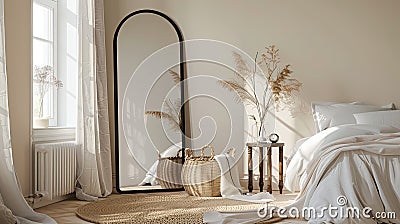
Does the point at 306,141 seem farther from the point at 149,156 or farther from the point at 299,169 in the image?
the point at 149,156

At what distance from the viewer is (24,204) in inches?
169

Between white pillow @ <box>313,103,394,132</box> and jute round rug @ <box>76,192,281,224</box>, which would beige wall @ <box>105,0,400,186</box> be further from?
jute round rug @ <box>76,192,281,224</box>

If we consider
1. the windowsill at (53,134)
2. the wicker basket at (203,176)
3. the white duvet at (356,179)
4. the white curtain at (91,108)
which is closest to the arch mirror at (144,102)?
the white curtain at (91,108)

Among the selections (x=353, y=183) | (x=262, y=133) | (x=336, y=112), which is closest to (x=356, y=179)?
(x=353, y=183)

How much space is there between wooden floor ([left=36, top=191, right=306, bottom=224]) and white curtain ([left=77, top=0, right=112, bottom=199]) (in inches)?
9.5

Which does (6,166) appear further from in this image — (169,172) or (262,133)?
(262,133)

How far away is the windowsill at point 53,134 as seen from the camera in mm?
5105

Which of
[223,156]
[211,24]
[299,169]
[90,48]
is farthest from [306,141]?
[90,48]

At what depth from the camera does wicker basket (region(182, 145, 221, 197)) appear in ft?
18.1

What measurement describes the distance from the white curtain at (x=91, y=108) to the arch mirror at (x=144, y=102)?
285 millimetres

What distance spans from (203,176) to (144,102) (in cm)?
112

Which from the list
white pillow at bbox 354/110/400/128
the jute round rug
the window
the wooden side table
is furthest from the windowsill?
white pillow at bbox 354/110/400/128

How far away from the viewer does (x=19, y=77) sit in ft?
15.7

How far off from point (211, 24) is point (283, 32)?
786mm
